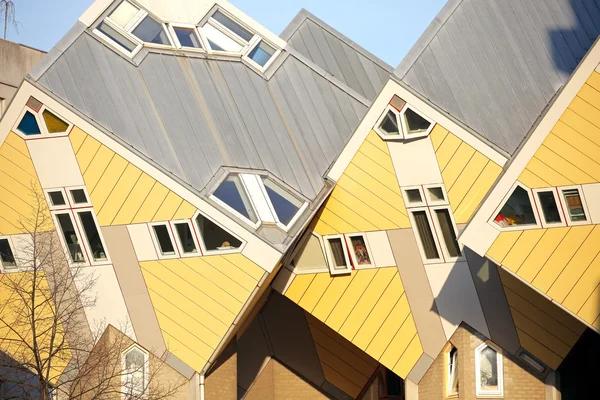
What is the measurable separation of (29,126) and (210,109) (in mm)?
4468

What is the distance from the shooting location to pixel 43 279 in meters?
25.9

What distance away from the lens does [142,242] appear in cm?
2536

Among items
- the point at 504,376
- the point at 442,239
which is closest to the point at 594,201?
the point at 442,239

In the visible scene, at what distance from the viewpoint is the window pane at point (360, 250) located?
2706 centimetres

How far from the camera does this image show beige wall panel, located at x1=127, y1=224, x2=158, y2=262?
25344 mm

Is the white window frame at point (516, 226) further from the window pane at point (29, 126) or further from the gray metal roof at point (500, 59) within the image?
the window pane at point (29, 126)

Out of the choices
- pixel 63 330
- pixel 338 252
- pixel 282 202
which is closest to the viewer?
pixel 63 330

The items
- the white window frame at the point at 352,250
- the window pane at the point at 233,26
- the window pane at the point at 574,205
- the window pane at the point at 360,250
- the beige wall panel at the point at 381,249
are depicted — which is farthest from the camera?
the window pane at the point at 233,26

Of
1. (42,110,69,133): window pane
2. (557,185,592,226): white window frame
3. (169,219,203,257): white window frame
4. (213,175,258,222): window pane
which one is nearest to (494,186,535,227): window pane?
(557,185,592,226): white window frame

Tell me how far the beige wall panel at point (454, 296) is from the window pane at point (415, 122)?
134 inches

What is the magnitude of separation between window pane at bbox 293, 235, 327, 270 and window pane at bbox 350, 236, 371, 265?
0.94 metres

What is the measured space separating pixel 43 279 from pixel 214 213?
4643 millimetres

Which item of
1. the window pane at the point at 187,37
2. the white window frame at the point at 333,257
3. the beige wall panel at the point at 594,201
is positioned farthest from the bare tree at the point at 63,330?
the beige wall panel at the point at 594,201

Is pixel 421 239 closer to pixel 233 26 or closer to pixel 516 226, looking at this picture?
pixel 516 226
